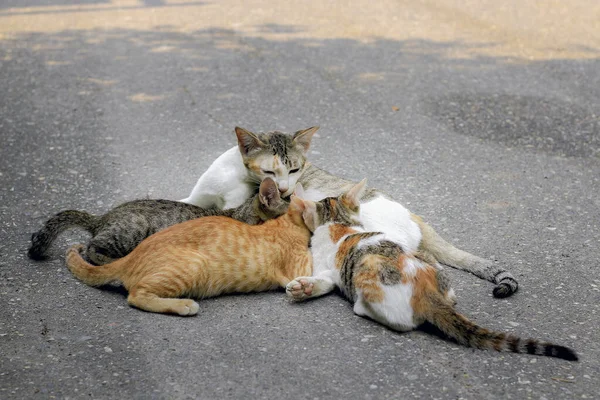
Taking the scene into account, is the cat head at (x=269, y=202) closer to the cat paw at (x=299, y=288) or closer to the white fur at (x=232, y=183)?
the white fur at (x=232, y=183)

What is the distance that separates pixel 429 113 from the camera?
26.3 feet

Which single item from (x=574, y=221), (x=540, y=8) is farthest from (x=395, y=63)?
(x=574, y=221)

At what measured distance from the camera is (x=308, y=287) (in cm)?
449

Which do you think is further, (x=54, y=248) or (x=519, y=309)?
(x=54, y=248)

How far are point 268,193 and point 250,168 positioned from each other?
0.39 metres

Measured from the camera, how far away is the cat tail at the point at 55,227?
191 inches

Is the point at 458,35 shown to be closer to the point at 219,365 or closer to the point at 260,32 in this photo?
the point at 260,32

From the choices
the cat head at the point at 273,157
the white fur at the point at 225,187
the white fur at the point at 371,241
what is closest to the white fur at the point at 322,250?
the white fur at the point at 371,241

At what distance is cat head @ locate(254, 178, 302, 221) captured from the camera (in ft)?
16.9

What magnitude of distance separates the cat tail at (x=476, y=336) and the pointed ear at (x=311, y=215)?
113 centimetres

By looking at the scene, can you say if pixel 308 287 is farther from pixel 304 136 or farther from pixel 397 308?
pixel 304 136

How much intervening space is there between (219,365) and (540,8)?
377 inches

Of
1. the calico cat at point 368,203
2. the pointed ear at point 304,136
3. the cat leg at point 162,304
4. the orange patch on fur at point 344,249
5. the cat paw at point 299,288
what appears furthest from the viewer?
the pointed ear at point 304,136

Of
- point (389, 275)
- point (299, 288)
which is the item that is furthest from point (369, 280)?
point (299, 288)
